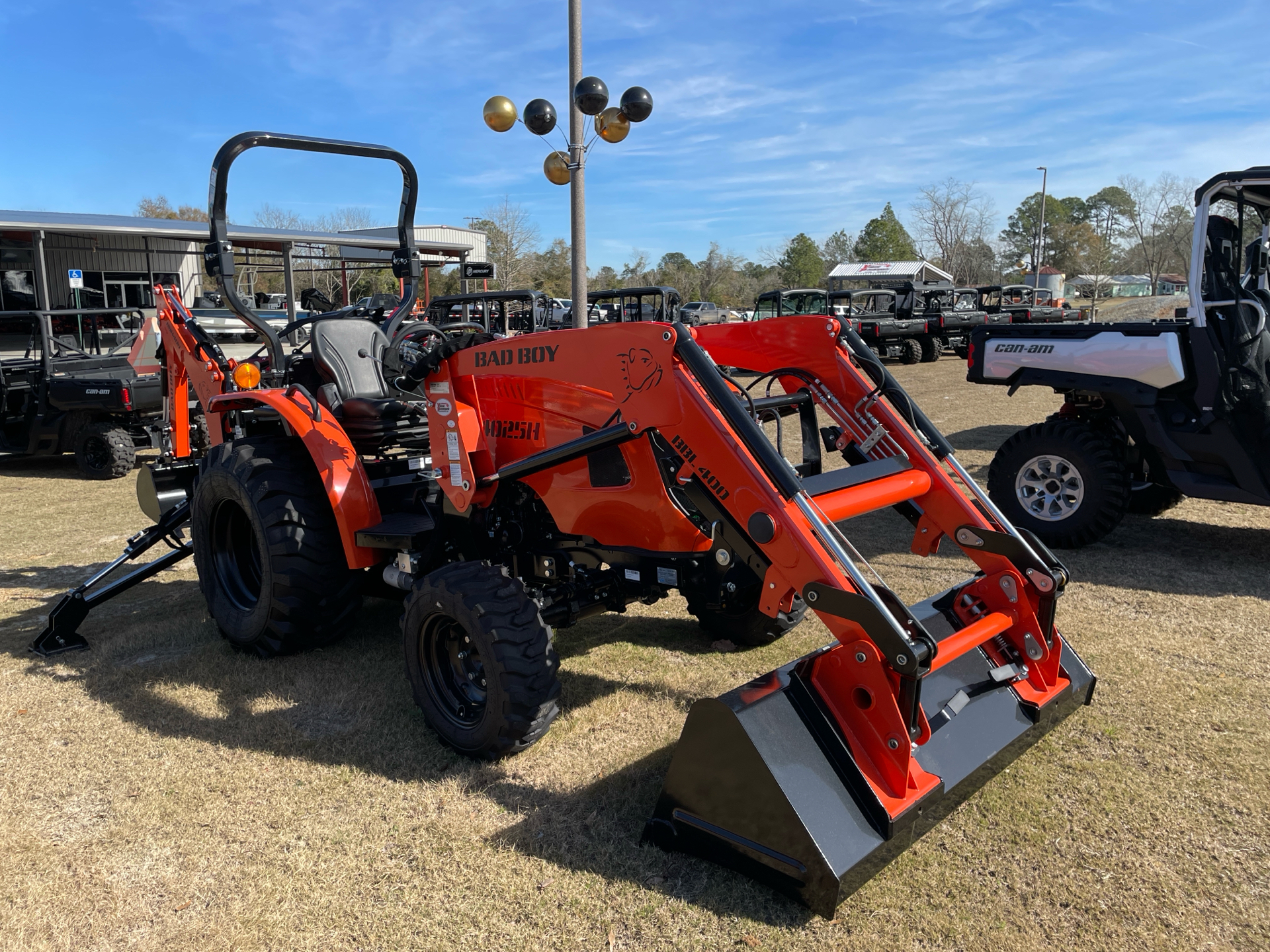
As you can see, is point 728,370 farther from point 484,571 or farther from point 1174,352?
point 1174,352

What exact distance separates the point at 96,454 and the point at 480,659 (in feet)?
28.3

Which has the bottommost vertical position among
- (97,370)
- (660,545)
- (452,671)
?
(452,671)

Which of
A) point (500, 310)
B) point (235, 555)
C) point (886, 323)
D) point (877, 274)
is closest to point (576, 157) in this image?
point (235, 555)

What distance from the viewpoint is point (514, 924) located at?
2557 millimetres

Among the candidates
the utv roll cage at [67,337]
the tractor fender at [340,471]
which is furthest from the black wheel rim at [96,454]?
the tractor fender at [340,471]

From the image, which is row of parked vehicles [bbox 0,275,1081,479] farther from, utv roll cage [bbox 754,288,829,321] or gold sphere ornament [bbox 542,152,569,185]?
utv roll cage [bbox 754,288,829,321]

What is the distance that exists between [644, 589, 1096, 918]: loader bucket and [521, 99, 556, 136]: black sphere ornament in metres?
8.08

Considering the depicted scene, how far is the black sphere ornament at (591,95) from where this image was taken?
9.09m

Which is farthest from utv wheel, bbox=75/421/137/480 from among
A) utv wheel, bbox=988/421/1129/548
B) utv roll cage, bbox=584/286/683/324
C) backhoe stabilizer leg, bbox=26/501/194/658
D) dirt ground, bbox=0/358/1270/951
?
utv wheel, bbox=988/421/1129/548

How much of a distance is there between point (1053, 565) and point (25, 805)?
12.6 feet

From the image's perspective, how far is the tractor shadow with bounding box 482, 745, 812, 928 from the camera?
2.60 meters

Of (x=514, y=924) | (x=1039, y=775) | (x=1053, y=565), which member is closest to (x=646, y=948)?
(x=514, y=924)

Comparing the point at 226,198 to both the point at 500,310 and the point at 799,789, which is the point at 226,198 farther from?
the point at 500,310

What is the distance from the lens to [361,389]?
15.7 feet
